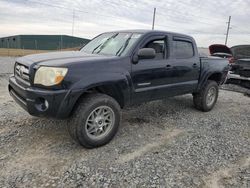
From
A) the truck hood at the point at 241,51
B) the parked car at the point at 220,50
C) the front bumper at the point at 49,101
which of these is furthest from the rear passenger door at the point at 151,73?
the truck hood at the point at 241,51

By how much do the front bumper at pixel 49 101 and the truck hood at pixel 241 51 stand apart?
297 inches

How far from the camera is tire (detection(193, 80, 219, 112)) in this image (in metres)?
6.04

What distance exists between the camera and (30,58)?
4.04m

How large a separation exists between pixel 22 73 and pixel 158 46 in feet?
8.19

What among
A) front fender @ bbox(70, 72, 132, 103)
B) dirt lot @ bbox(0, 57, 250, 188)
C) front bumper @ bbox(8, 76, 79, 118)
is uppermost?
front fender @ bbox(70, 72, 132, 103)

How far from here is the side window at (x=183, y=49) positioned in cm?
522

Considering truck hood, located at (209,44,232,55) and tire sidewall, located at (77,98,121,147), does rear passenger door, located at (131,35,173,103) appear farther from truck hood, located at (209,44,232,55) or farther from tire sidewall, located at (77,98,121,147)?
truck hood, located at (209,44,232,55)

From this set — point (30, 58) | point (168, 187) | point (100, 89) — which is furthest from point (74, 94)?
point (168, 187)

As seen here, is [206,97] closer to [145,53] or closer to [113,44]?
[145,53]

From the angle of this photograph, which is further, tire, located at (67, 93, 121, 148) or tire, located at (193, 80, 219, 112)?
tire, located at (193, 80, 219, 112)

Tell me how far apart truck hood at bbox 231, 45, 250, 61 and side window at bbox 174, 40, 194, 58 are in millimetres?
4360

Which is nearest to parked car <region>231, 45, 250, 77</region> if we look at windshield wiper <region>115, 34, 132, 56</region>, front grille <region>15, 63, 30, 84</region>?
windshield wiper <region>115, 34, 132, 56</region>

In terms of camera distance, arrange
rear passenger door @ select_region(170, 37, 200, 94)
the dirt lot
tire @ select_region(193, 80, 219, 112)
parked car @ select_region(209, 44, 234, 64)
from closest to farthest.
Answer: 1. the dirt lot
2. rear passenger door @ select_region(170, 37, 200, 94)
3. tire @ select_region(193, 80, 219, 112)
4. parked car @ select_region(209, 44, 234, 64)

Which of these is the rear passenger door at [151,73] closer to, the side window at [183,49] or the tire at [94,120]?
the side window at [183,49]
